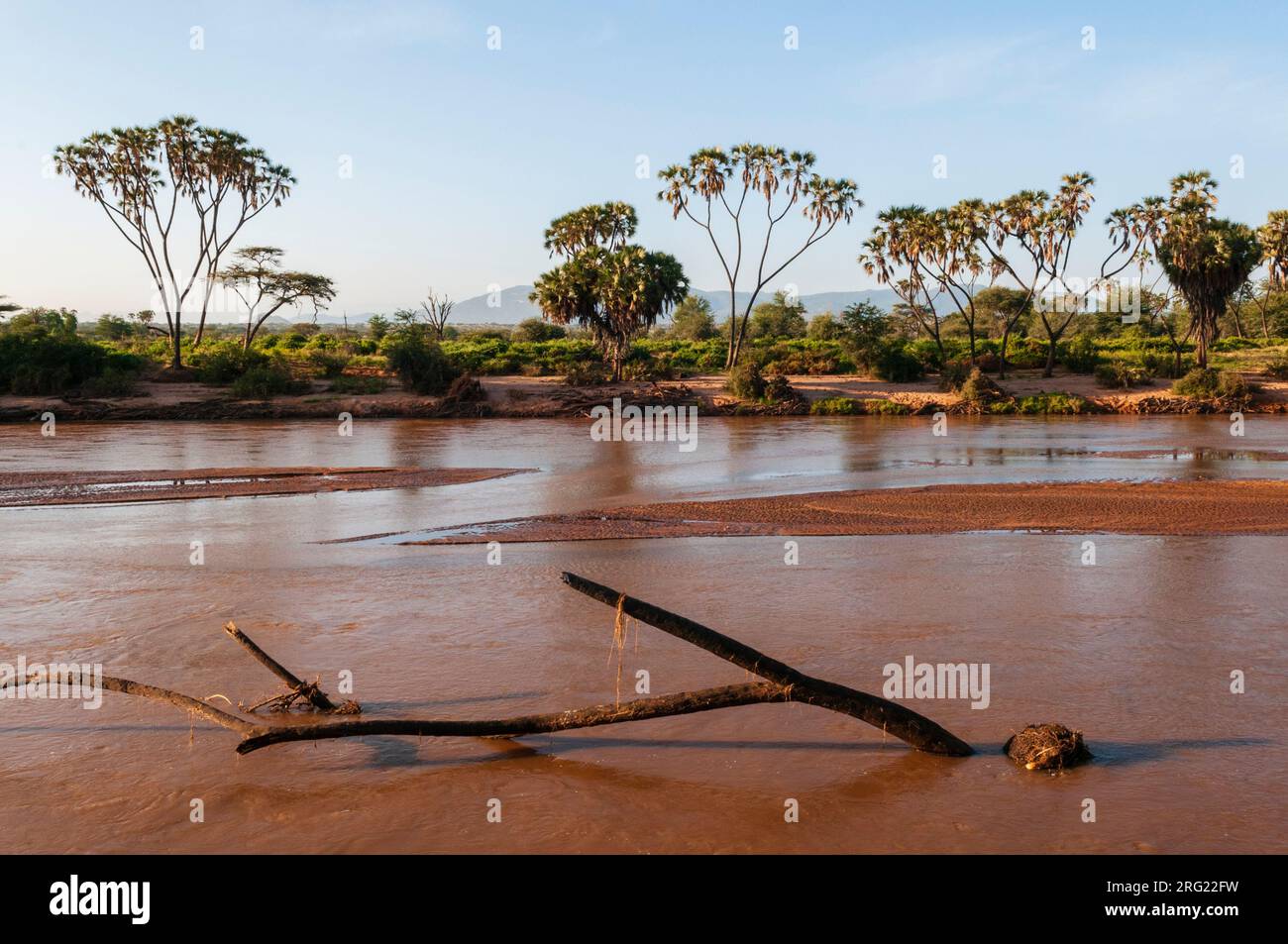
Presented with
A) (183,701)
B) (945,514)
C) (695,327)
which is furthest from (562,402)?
(183,701)

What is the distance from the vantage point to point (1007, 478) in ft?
65.7

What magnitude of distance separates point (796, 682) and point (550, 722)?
1.42 metres

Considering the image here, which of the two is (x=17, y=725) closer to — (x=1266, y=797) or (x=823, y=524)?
A: (x=1266, y=797)

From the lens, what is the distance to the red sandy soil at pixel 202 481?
18.5m

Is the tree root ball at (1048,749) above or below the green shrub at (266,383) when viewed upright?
below

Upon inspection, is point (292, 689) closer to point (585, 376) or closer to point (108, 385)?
point (585, 376)

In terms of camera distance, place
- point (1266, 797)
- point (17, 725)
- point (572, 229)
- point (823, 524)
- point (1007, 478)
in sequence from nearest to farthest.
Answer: point (1266, 797) → point (17, 725) → point (823, 524) → point (1007, 478) → point (572, 229)

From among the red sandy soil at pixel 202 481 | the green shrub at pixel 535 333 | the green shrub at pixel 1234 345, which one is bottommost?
the red sandy soil at pixel 202 481

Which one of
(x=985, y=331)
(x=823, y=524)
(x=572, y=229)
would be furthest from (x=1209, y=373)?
(x=823, y=524)

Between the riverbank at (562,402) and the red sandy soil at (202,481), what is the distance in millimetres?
20399

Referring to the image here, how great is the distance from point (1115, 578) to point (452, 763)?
7.53m

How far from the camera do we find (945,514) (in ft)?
50.5

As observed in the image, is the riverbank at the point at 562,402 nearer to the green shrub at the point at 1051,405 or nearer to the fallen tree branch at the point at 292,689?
the green shrub at the point at 1051,405

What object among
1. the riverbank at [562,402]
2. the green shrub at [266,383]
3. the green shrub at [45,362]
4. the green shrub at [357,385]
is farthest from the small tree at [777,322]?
the green shrub at [45,362]
